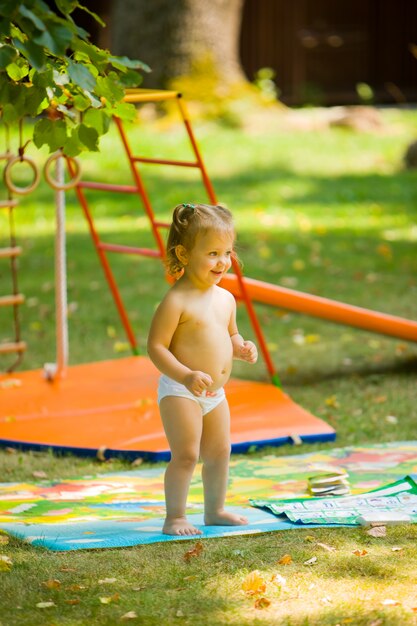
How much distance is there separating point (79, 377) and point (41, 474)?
145cm

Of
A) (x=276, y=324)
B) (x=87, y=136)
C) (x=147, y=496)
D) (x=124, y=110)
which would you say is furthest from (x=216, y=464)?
(x=276, y=324)

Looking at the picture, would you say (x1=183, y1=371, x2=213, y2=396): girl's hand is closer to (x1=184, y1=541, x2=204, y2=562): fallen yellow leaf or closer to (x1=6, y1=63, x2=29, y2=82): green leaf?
(x1=184, y1=541, x2=204, y2=562): fallen yellow leaf

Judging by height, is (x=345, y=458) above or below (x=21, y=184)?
above

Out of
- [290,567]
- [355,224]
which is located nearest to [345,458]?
[290,567]

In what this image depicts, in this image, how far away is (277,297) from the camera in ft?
20.2

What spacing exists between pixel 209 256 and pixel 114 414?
202 centimetres

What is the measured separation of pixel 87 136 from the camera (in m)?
Answer: 4.05

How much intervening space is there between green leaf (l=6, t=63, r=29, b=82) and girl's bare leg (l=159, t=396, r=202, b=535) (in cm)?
123

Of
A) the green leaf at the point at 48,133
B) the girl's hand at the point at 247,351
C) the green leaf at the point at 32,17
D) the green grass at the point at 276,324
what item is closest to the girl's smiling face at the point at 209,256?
the girl's hand at the point at 247,351

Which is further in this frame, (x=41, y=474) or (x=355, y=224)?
(x=355, y=224)

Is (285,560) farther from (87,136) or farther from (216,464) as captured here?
(87,136)

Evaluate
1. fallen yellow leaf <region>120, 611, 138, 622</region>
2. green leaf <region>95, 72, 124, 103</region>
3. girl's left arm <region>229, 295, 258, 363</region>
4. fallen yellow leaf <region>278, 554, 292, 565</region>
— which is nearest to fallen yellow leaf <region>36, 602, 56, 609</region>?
fallen yellow leaf <region>120, 611, 138, 622</region>

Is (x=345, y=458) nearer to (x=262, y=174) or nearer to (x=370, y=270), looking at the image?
(x=370, y=270)

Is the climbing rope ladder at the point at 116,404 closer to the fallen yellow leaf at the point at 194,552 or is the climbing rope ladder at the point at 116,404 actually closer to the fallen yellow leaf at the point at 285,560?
the fallen yellow leaf at the point at 194,552
